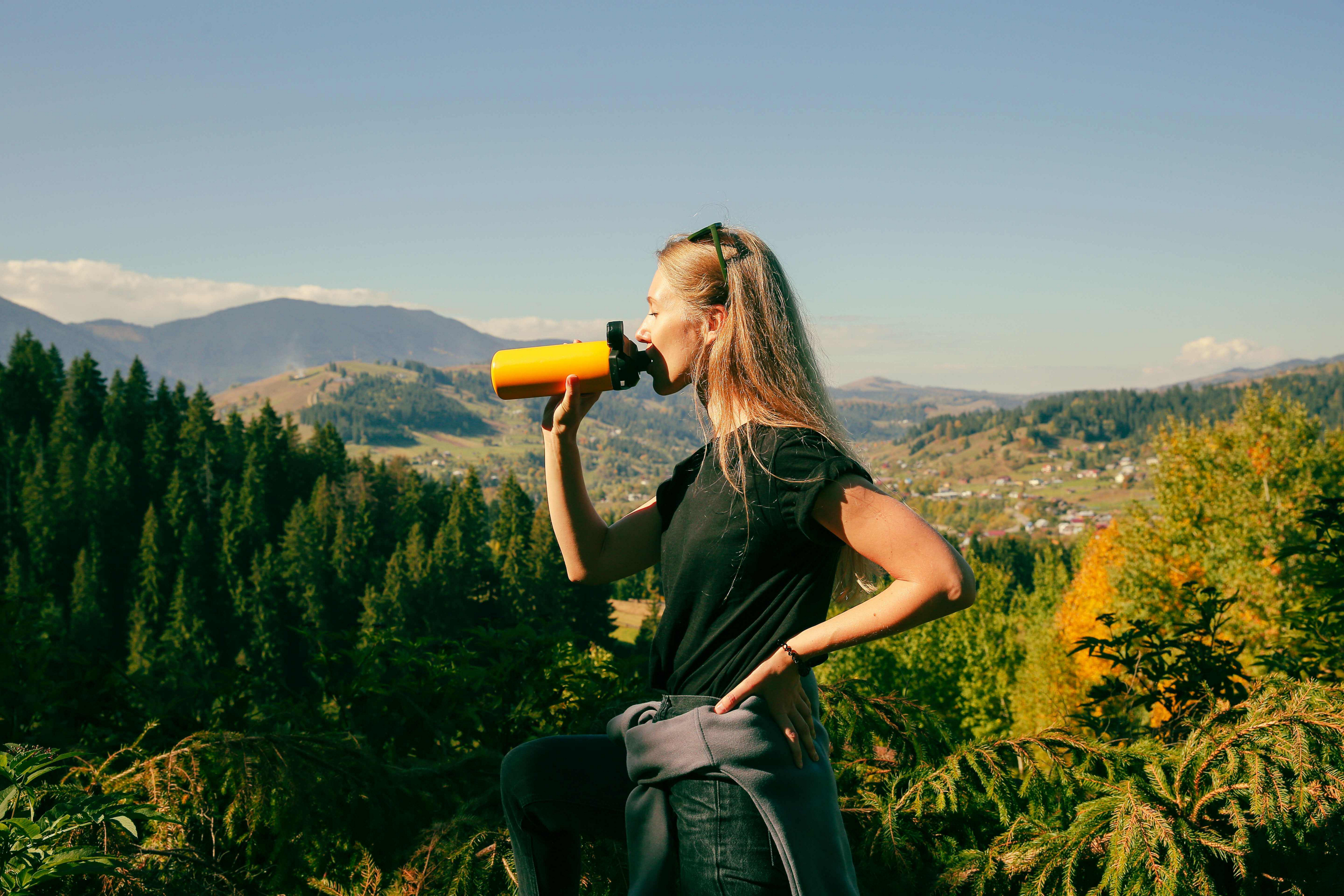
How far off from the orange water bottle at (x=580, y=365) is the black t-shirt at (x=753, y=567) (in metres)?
0.36

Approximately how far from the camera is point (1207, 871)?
207 centimetres

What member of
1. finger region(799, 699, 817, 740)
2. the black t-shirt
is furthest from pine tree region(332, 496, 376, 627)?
finger region(799, 699, 817, 740)

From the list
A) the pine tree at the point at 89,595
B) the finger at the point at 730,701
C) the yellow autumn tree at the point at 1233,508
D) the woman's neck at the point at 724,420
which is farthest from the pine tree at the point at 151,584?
the finger at the point at 730,701

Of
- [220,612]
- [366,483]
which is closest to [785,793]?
[220,612]

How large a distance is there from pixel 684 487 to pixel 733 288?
58 centimetres

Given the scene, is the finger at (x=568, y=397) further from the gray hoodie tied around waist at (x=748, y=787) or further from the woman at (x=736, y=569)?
the gray hoodie tied around waist at (x=748, y=787)

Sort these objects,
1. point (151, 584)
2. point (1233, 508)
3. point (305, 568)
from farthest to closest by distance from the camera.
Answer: point (305, 568), point (151, 584), point (1233, 508)

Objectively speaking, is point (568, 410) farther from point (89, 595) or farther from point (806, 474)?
point (89, 595)

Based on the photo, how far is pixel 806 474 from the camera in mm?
1894

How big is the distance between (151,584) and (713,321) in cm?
6094

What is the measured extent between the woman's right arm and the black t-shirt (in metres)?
0.32

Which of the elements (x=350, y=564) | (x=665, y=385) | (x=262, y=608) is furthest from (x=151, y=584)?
(x=665, y=385)

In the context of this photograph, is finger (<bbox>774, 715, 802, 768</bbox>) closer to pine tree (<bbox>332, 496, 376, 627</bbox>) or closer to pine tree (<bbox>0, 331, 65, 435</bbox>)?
pine tree (<bbox>332, 496, 376, 627</bbox>)

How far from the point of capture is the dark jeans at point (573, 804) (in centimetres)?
195
